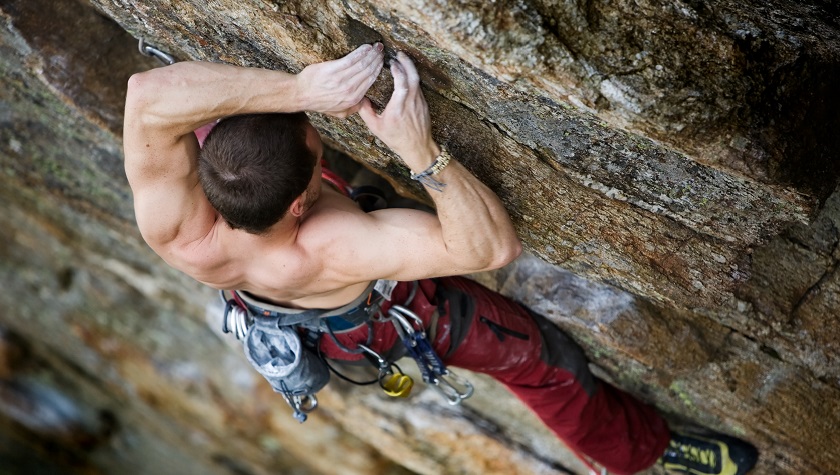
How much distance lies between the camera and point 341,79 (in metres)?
2.32

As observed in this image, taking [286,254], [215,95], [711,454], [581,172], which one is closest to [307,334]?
[286,254]

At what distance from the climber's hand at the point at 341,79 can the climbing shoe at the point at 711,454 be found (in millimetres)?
2690

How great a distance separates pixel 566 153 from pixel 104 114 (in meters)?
2.30

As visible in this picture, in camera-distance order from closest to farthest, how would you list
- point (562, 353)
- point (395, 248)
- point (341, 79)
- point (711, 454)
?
point (341, 79) → point (395, 248) → point (562, 353) → point (711, 454)

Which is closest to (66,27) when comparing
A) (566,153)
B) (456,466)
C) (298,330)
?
(298,330)

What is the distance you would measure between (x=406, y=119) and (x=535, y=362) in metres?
1.66

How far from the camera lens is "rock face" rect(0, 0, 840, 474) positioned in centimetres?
215

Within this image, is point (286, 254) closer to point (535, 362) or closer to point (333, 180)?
point (333, 180)

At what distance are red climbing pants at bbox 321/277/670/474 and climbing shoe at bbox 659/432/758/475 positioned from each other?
9 cm

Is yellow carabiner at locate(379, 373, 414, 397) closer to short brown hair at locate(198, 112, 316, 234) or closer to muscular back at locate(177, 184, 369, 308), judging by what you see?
muscular back at locate(177, 184, 369, 308)

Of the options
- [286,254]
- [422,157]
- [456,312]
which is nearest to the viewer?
[422,157]

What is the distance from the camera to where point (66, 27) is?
3496 millimetres

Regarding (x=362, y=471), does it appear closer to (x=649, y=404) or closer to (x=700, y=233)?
(x=649, y=404)

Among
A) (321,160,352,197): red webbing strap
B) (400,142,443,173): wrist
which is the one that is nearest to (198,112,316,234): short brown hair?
(400,142,443,173): wrist
